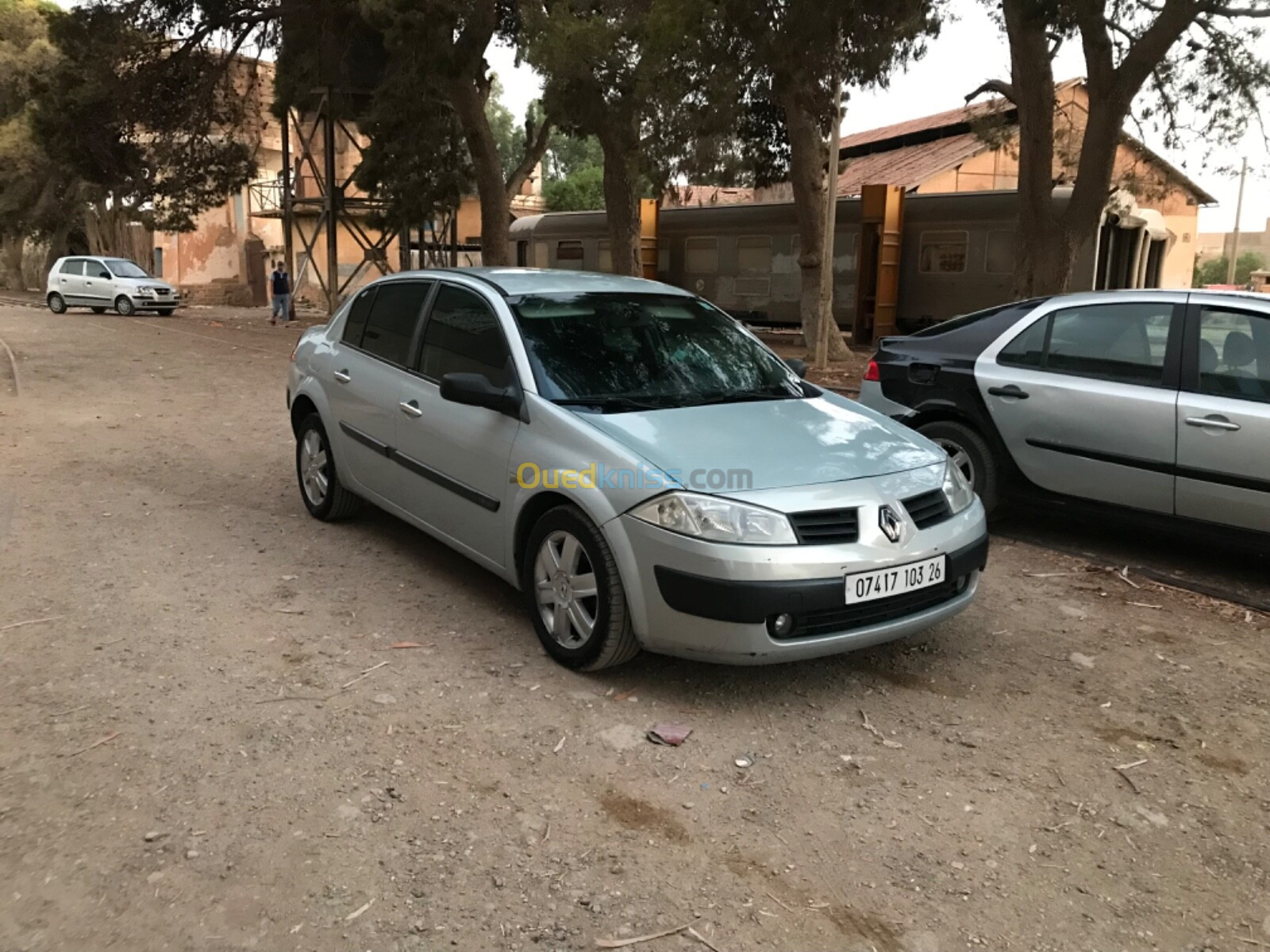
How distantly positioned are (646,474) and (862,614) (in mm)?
963

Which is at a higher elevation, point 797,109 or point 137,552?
point 797,109

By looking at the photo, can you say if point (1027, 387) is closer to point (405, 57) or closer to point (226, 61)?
point (405, 57)

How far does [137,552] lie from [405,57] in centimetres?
1531

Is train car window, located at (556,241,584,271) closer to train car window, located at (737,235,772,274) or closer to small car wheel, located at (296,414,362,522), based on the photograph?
train car window, located at (737,235,772,274)

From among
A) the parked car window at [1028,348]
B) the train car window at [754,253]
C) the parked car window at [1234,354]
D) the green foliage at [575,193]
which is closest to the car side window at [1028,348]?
the parked car window at [1028,348]

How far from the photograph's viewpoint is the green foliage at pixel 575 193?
6091cm

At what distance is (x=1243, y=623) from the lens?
5.06 m

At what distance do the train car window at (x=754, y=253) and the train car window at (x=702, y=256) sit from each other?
25.7 inches

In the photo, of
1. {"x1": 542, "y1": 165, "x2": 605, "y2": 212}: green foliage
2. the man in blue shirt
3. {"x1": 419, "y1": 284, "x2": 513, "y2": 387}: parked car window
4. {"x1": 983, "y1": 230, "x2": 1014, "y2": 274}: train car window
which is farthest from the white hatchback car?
{"x1": 542, "y1": 165, "x2": 605, "y2": 212}: green foliage

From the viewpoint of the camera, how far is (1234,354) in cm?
536

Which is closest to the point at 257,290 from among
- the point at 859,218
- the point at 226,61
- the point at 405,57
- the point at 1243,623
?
the point at 226,61

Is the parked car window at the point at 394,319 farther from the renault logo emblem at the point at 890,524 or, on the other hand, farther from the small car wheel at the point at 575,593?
the renault logo emblem at the point at 890,524

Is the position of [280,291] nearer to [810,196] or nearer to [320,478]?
[810,196]

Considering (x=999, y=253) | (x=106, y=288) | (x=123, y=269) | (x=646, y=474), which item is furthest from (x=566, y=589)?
(x=123, y=269)
